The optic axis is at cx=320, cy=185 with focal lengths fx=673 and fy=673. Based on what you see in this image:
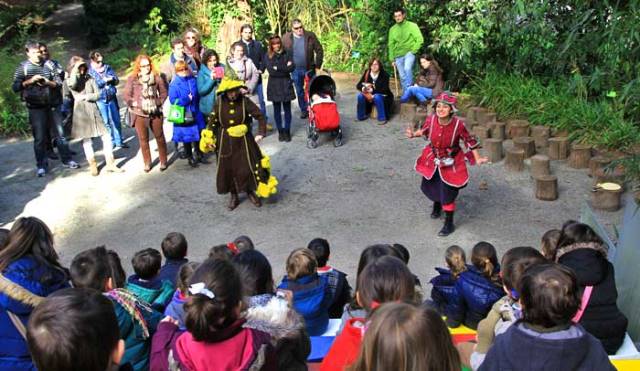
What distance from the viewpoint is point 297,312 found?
345 centimetres

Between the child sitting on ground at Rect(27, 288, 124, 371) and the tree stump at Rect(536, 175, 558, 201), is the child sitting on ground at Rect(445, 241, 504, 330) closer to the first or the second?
the child sitting on ground at Rect(27, 288, 124, 371)

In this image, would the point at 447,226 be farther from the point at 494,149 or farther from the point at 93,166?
the point at 93,166

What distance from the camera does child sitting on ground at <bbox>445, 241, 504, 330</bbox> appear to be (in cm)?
421

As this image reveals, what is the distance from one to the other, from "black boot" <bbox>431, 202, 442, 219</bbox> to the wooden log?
1697 millimetres

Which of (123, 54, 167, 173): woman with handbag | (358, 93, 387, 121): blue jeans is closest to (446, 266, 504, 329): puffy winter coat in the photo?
(123, 54, 167, 173): woman with handbag

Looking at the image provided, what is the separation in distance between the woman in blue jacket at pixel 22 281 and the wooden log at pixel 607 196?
5.76 meters

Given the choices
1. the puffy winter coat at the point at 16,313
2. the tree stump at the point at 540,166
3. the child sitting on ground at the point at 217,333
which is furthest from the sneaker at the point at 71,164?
the child sitting on ground at the point at 217,333

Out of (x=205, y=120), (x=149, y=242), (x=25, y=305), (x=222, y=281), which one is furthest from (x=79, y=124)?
(x=222, y=281)

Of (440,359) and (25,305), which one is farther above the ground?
(440,359)

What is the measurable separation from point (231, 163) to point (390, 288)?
16.2ft

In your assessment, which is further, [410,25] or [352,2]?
[352,2]

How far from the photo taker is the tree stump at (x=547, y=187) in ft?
24.7

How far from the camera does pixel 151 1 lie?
17.3m

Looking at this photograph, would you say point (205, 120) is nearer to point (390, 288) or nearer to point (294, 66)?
point (294, 66)
